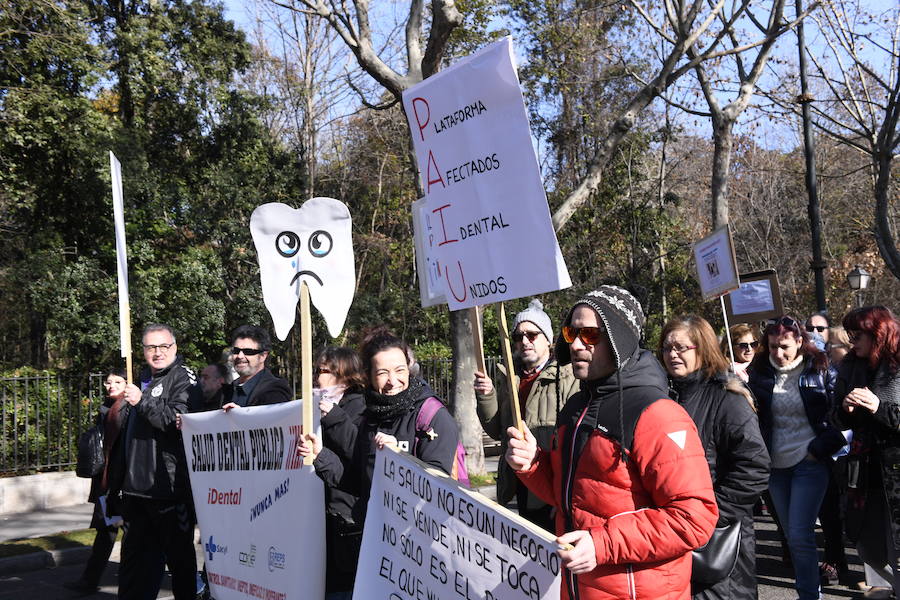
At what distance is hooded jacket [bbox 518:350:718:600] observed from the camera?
2.70 metres

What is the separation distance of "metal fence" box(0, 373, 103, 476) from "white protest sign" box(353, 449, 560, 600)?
9.12 metres

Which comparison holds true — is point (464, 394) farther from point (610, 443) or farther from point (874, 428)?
point (610, 443)

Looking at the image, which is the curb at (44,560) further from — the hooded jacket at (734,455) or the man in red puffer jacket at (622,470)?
the man in red puffer jacket at (622,470)

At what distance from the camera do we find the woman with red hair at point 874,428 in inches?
193

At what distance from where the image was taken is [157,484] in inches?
216

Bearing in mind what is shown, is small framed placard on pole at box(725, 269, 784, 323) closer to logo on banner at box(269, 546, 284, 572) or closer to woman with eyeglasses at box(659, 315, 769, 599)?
woman with eyeglasses at box(659, 315, 769, 599)

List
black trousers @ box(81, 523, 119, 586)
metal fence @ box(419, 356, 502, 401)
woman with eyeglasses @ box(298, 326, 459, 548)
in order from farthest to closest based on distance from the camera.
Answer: metal fence @ box(419, 356, 502, 401) → black trousers @ box(81, 523, 119, 586) → woman with eyeglasses @ box(298, 326, 459, 548)

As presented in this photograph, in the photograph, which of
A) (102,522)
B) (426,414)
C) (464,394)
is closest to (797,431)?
(426,414)

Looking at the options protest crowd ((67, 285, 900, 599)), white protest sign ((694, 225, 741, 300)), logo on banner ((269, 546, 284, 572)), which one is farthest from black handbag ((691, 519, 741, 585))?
white protest sign ((694, 225, 741, 300))

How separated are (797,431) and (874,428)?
82cm

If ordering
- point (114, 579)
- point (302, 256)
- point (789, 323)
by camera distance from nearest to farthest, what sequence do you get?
1. point (302, 256)
2. point (789, 323)
3. point (114, 579)

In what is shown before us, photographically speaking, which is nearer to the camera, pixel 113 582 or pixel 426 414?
pixel 426 414

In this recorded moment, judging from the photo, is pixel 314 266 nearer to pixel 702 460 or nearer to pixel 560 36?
pixel 702 460

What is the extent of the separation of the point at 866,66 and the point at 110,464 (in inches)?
634
